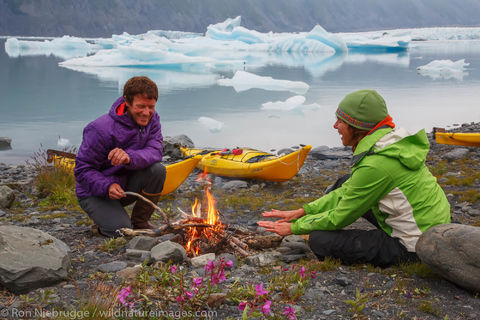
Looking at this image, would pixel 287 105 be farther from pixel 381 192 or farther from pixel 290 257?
pixel 381 192

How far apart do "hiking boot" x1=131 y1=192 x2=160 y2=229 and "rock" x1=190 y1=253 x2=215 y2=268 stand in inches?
42.6

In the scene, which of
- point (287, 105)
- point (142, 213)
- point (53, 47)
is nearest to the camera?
point (142, 213)

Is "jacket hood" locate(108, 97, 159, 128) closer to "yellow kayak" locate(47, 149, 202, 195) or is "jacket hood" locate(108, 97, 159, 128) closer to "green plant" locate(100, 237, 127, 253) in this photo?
"green plant" locate(100, 237, 127, 253)

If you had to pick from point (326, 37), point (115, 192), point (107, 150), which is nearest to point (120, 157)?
point (107, 150)

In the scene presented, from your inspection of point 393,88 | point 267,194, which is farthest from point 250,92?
point 267,194

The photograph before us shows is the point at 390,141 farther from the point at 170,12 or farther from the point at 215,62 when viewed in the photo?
the point at 170,12

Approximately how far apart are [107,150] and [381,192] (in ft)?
7.67

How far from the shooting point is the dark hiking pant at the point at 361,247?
11.6 feet

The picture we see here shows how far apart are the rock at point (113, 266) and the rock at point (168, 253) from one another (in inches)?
9.1

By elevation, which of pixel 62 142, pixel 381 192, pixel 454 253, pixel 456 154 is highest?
pixel 381 192

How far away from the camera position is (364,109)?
333cm

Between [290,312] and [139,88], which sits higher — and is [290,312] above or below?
below

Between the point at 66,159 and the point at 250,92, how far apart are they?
1628cm

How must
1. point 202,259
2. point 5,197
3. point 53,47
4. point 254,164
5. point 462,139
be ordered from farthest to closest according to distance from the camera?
point 53,47, point 462,139, point 254,164, point 5,197, point 202,259
